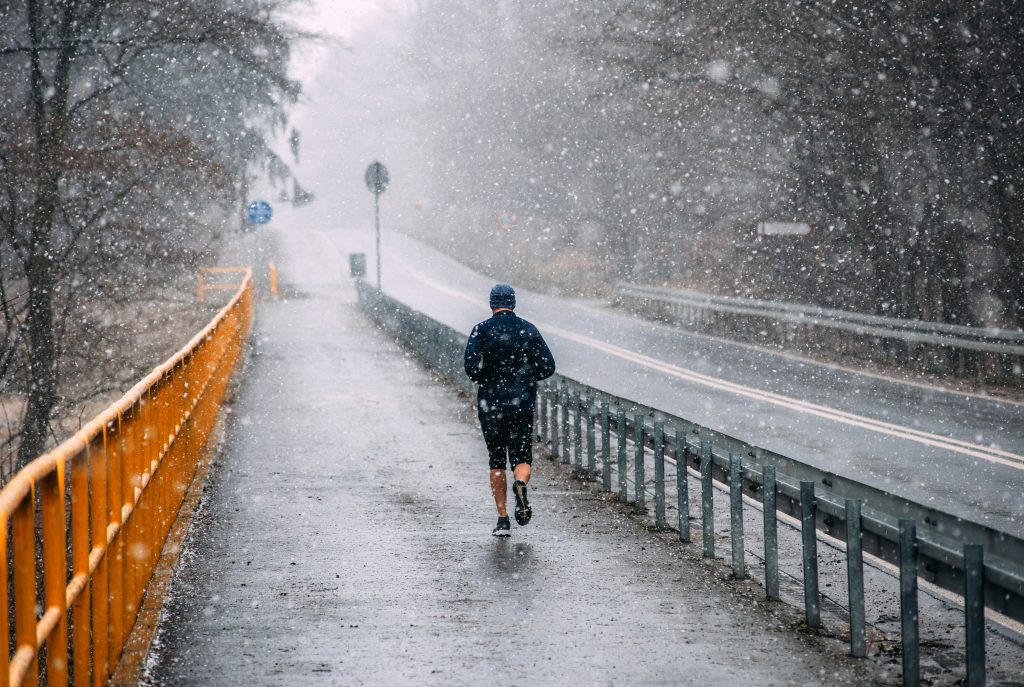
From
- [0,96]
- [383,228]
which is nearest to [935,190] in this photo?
[0,96]

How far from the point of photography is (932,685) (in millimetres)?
5648

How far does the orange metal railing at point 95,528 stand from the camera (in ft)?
12.5

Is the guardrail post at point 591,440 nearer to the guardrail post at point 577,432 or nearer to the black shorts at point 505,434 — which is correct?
the guardrail post at point 577,432

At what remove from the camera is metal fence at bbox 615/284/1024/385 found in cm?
1975

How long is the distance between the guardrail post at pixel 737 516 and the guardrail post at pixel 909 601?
6.84ft

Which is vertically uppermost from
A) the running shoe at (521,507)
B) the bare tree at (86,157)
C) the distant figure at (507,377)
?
the bare tree at (86,157)

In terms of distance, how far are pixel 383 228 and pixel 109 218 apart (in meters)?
71.3

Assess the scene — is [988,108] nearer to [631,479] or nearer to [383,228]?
[631,479]

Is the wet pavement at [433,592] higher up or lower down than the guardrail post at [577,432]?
lower down

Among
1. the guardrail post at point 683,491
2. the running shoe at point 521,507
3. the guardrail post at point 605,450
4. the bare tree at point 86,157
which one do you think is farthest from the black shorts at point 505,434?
the bare tree at point 86,157

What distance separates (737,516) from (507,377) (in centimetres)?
215

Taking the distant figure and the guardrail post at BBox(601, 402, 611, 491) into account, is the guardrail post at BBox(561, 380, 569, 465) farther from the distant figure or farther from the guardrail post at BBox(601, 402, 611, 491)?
the distant figure

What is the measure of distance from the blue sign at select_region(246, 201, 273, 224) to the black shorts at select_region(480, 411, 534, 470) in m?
32.5

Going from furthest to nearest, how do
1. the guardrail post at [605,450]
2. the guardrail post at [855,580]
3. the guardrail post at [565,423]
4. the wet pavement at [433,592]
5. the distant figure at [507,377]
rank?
the guardrail post at [565,423]
the guardrail post at [605,450]
the distant figure at [507,377]
the guardrail post at [855,580]
the wet pavement at [433,592]
